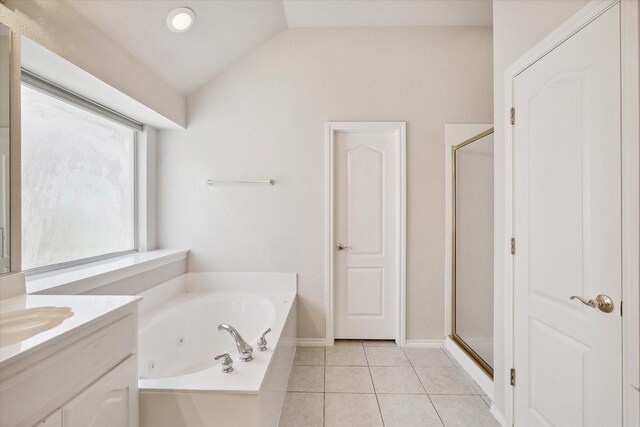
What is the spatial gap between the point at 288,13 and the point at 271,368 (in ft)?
8.72

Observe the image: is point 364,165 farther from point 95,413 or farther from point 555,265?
point 95,413

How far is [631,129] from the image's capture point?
93 centimetres

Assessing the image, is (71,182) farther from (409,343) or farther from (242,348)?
(409,343)

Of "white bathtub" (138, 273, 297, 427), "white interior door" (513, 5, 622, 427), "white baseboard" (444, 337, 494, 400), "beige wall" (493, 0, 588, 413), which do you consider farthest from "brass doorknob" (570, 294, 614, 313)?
"white bathtub" (138, 273, 297, 427)

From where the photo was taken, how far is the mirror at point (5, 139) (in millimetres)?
1138

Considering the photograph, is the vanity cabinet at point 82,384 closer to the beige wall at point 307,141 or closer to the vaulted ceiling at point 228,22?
the beige wall at point 307,141

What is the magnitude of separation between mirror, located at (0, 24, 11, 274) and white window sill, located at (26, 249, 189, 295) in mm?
251

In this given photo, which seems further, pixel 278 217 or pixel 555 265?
pixel 278 217

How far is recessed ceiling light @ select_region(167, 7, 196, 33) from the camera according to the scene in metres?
1.83

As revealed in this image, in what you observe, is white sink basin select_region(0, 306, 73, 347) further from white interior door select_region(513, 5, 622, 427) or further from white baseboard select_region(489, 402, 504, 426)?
white baseboard select_region(489, 402, 504, 426)

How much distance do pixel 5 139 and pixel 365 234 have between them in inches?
91.5

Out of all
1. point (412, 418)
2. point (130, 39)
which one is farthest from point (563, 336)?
point (130, 39)

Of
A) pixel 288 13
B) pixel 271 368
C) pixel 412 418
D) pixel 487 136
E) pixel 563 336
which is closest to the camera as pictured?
pixel 563 336

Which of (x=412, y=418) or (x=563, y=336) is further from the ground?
(x=563, y=336)
